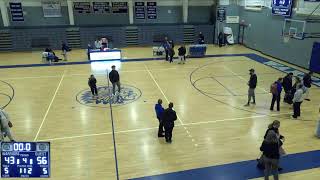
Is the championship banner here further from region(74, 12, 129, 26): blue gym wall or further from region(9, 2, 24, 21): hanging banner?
region(9, 2, 24, 21): hanging banner

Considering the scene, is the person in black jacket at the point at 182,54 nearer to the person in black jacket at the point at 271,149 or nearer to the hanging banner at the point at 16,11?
the person in black jacket at the point at 271,149

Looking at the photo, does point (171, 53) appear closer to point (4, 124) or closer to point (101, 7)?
point (101, 7)

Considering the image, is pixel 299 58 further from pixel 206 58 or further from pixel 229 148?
pixel 229 148

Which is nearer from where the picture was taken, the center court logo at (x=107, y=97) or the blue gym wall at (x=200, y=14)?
the center court logo at (x=107, y=97)

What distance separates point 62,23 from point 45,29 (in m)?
1.68

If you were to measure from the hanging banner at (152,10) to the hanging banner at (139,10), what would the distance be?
48 cm

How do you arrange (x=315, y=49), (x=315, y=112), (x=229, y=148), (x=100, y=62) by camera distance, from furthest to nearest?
(x=100, y=62), (x=315, y=49), (x=315, y=112), (x=229, y=148)

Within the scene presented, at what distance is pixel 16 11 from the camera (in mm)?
24141

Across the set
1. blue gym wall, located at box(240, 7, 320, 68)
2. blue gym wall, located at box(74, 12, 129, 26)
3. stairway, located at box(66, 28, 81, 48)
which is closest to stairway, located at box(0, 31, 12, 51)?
stairway, located at box(66, 28, 81, 48)

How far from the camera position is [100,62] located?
2031cm

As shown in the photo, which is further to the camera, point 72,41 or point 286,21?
point 72,41

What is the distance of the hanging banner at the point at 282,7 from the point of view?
18472mm

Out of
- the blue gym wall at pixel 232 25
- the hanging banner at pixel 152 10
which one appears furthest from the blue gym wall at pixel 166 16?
the blue gym wall at pixel 232 25

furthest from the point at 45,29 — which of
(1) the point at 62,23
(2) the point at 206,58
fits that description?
(2) the point at 206,58
